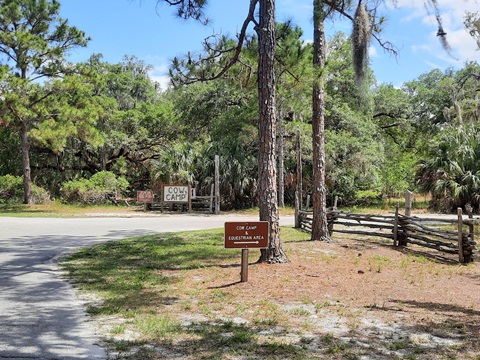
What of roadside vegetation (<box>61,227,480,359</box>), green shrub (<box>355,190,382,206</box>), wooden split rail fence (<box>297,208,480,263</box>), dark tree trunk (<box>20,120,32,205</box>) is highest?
dark tree trunk (<box>20,120,32,205</box>)

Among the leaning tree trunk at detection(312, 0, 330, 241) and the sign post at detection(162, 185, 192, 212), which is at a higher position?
the leaning tree trunk at detection(312, 0, 330, 241)

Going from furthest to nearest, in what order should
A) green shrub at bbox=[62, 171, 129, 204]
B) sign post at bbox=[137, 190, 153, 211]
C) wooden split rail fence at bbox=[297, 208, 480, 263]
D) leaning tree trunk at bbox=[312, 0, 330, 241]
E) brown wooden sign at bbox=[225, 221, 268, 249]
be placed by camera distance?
green shrub at bbox=[62, 171, 129, 204]
sign post at bbox=[137, 190, 153, 211]
leaning tree trunk at bbox=[312, 0, 330, 241]
wooden split rail fence at bbox=[297, 208, 480, 263]
brown wooden sign at bbox=[225, 221, 268, 249]

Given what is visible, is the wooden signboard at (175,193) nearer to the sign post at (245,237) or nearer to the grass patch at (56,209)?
the grass patch at (56,209)

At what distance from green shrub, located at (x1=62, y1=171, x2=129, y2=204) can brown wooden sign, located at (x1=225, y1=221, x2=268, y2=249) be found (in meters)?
21.8

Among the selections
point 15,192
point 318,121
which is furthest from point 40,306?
point 15,192

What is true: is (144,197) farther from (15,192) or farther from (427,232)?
(427,232)

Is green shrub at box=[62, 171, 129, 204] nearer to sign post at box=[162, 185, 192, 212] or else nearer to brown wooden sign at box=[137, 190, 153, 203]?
brown wooden sign at box=[137, 190, 153, 203]

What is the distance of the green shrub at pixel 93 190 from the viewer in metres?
26.8

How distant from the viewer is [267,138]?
8258 millimetres

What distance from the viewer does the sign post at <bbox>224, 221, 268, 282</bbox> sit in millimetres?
6811

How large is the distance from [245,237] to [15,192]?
997 inches

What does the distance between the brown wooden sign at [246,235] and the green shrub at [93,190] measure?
2182cm

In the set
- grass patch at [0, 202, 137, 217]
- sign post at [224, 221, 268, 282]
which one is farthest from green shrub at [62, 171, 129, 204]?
sign post at [224, 221, 268, 282]

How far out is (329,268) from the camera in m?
8.36
